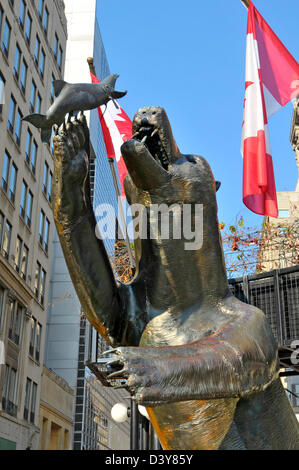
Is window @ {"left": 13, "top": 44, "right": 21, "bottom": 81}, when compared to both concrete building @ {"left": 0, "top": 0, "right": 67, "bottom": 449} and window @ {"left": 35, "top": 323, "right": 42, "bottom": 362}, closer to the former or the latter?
concrete building @ {"left": 0, "top": 0, "right": 67, "bottom": 449}

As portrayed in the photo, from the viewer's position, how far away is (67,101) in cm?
177

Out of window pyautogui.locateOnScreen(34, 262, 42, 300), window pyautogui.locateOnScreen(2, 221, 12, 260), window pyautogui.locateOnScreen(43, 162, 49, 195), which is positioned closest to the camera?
window pyautogui.locateOnScreen(2, 221, 12, 260)

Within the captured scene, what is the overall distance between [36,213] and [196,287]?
1330 inches

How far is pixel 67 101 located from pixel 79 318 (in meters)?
47.6

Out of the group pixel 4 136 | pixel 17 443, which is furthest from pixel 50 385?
pixel 4 136

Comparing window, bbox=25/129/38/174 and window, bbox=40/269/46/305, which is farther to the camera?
window, bbox=40/269/46/305

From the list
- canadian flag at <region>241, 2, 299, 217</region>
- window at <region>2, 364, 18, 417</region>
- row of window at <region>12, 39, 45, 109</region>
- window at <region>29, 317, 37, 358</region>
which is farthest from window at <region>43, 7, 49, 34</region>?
canadian flag at <region>241, 2, 299, 217</region>

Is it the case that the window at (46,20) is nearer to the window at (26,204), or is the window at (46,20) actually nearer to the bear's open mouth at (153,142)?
the window at (26,204)

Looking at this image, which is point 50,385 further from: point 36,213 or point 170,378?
point 170,378

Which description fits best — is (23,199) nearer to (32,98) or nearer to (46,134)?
(32,98)

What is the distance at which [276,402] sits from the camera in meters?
Answer: 1.85

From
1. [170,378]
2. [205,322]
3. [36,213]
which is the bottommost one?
[170,378]

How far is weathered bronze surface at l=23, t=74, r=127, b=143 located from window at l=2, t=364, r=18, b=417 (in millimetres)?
28172

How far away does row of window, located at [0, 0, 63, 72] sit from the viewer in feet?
97.9
